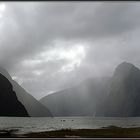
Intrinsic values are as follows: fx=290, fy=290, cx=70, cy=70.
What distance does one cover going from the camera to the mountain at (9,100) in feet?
352

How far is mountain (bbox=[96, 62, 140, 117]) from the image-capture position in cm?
16050

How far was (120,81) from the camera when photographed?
174 metres

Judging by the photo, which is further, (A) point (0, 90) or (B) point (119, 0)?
(A) point (0, 90)

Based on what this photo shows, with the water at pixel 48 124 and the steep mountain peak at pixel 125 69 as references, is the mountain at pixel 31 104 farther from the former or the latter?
the water at pixel 48 124

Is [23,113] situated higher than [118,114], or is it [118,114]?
[23,113]

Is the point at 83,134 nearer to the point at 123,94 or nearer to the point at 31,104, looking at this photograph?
the point at 31,104

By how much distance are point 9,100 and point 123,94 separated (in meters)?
83.7

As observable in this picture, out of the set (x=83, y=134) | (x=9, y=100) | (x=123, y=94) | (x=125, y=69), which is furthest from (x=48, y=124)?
(x=125, y=69)

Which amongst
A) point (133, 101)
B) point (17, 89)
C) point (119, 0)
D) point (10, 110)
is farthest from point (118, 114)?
point (119, 0)

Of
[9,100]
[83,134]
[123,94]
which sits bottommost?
[123,94]

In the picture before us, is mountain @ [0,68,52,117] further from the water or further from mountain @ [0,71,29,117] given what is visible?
the water

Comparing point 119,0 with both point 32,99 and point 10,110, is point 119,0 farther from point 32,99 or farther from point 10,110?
point 32,99

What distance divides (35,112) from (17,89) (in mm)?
20627

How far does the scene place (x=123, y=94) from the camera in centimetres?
17125
